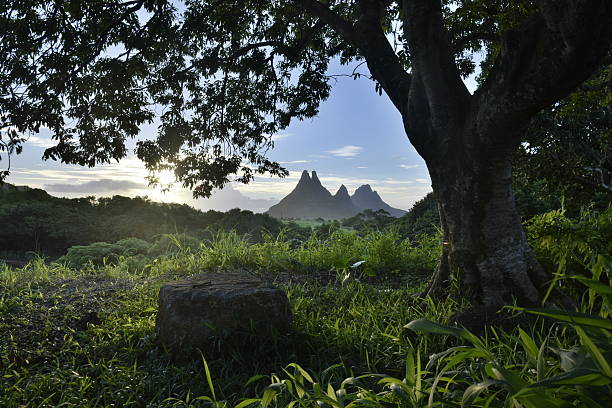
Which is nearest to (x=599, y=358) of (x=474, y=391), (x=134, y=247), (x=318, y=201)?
(x=474, y=391)

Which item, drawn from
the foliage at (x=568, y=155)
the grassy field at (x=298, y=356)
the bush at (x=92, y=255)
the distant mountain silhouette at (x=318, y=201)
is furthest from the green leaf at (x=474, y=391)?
the distant mountain silhouette at (x=318, y=201)

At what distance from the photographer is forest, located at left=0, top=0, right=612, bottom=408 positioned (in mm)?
3100

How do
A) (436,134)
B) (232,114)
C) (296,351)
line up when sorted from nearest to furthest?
1. (296,351)
2. (436,134)
3. (232,114)

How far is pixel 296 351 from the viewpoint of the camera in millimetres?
4168

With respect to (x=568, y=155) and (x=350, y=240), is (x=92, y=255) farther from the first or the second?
(x=568, y=155)

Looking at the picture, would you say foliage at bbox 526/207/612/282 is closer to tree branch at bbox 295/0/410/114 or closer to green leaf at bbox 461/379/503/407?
tree branch at bbox 295/0/410/114

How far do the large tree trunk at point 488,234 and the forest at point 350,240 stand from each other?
0.02 m

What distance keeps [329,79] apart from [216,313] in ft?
18.8

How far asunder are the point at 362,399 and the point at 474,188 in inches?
129

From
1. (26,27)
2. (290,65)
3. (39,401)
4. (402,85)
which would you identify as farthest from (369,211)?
(39,401)

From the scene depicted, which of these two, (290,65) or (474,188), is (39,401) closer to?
(474,188)

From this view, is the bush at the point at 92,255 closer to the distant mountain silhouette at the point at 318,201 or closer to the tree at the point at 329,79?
the tree at the point at 329,79

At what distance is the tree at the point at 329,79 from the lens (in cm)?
415

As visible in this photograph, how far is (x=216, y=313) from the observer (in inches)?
170
